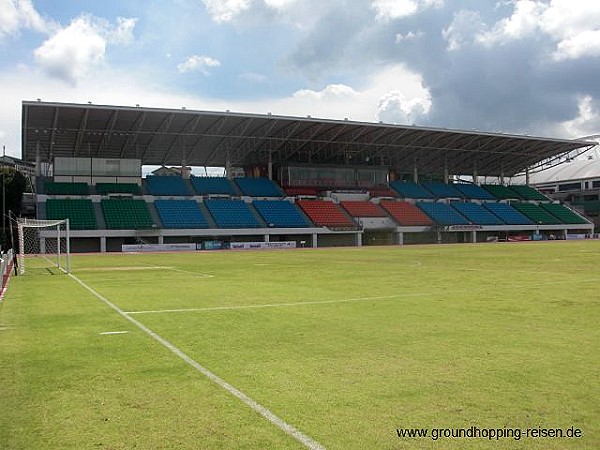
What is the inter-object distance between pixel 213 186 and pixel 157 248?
19163mm

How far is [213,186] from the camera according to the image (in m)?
80.1

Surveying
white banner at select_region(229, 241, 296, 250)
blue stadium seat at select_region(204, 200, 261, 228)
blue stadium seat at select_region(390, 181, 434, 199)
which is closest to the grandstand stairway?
blue stadium seat at select_region(204, 200, 261, 228)

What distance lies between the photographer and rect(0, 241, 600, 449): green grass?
5.52 meters

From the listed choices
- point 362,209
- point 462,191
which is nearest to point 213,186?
point 362,209

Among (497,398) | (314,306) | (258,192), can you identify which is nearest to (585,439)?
(497,398)

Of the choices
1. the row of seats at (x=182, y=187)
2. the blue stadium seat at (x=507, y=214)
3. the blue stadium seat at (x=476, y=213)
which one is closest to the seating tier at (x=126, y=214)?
the row of seats at (x=182, y=187)

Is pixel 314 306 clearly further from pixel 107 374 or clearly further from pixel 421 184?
pixel 421 184

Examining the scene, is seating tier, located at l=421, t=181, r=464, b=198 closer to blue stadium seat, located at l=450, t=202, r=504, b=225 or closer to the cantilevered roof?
blue stadium seat, located at l=450, t=202, r=504, b=225

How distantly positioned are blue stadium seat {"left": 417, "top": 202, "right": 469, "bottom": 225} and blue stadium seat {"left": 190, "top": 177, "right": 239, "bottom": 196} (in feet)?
98.8

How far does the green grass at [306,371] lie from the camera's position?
5.52 meters

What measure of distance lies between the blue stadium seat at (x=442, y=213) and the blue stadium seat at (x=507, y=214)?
7.58 metres

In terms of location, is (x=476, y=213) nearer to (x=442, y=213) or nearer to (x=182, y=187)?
(x=442, y=213)

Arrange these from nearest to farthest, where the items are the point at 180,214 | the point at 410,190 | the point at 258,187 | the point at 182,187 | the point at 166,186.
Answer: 1. the point at 180,214
2. the point at 166,186
3. the point at 182,187
4. the point at 258,187
5. the point at 410,190

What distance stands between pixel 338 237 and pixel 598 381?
71.1 meters
